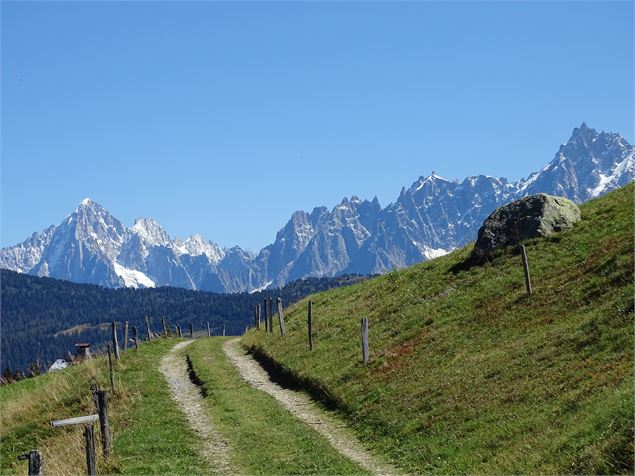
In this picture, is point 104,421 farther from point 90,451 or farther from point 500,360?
point 500,360

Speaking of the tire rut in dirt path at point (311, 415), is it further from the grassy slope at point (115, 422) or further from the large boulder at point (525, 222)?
the large boulder at point (525, 222)

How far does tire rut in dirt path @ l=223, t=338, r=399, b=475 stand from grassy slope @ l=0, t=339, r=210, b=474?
4970 millimetres

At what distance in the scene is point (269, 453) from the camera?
2502cm

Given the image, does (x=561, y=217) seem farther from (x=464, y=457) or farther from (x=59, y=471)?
(x=59, y=471)

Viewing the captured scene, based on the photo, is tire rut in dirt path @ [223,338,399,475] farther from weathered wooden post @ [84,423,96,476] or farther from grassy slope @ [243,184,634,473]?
weathered wooden post @ [84,423,96,476]

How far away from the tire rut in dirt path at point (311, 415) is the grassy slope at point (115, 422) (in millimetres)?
4970

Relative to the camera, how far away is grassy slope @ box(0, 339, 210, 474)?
2550cm

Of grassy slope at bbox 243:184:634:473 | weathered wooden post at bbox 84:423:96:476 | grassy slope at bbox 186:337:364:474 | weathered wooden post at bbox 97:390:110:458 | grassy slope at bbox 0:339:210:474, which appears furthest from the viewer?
weathered wooden post at bbox 97:390:110:458

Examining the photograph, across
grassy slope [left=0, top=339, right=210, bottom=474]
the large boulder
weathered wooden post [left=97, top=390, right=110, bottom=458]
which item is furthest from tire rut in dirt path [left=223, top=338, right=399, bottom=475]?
the large boulder

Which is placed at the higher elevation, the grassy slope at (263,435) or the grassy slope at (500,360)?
the grassy slope at (500,360)

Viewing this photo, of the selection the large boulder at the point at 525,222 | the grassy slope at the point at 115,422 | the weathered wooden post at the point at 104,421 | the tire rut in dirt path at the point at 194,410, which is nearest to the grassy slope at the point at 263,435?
the tire rut in dirt path at the point at 194,410

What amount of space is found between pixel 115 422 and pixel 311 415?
31.1 feet

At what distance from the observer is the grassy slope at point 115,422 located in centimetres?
2550

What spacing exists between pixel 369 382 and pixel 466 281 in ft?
53.3
